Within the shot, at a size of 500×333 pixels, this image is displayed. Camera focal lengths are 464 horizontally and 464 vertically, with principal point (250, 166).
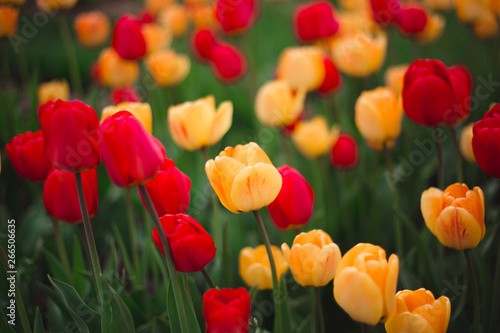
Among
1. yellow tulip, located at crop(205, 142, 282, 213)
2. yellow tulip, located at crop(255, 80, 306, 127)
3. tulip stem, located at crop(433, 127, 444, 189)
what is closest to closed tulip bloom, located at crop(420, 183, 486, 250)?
tulip stem, located at crop(433, 127, 444, 189)

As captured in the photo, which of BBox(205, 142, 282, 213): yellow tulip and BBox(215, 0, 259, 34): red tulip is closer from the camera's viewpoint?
BBox(205, 142, 282, 213): yellow tulip

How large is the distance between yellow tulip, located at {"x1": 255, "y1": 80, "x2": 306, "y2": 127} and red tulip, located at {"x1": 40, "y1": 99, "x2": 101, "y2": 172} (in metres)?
0.79

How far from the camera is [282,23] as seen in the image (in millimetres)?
4590

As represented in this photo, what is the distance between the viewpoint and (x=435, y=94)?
0.99m

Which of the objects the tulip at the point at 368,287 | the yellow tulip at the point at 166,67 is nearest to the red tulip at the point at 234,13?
the yellow tulip at the point at 166,67

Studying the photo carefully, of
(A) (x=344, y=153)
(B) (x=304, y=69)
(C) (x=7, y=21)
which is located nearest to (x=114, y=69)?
(C) (x=7, y=21)

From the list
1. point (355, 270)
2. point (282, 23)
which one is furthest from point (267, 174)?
point (282, 23)

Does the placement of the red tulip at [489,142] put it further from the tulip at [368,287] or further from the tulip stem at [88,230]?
the tulip stem at [88,230]

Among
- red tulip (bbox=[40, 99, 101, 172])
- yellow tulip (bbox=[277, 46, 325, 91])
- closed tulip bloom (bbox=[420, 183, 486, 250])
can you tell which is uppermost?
red tulip (bbox=[40, 99, 101, 172])

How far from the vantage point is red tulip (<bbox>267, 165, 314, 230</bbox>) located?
95 cm

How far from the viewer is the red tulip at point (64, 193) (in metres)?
0.90

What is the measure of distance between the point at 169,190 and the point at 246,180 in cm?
16

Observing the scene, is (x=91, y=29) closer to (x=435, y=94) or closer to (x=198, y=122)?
(x=198, y=122)

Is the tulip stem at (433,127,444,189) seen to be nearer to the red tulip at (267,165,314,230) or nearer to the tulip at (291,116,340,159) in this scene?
the red tulip at (267,165,314,230)
